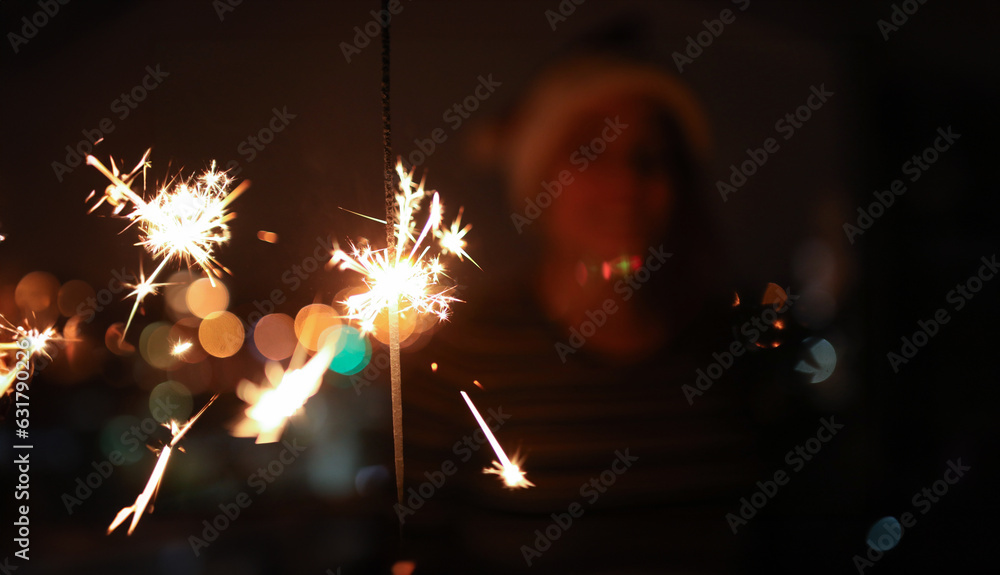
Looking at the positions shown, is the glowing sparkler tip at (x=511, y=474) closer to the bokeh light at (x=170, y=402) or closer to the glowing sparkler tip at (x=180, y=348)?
the bokeh light at (x=170, y=402)

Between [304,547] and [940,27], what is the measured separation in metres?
2.74

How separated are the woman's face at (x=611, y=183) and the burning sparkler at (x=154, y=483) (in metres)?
1.73

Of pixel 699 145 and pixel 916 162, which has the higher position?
pixel 699 145

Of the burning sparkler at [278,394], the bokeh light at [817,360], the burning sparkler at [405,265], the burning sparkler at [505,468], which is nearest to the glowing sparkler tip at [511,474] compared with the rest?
the burning sparkler at [505,468]

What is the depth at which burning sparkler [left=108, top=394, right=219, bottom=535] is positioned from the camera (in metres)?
1.42

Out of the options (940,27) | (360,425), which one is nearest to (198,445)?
(360,425)

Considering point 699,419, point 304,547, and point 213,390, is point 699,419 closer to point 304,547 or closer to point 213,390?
point 304,547

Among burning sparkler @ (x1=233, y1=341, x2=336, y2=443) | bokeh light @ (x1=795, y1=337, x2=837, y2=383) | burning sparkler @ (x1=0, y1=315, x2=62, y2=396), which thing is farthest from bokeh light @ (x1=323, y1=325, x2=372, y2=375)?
bokeh light @ (x1=795, y1=337, x2=837, y2=383)

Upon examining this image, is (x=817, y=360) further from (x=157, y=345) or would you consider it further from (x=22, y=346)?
(x=22, y=346)

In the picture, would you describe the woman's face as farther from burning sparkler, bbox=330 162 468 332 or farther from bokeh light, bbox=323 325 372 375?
bokeh light, bbox=323 325 372 375

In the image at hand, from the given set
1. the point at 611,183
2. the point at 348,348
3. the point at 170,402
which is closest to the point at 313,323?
the point at 348,348

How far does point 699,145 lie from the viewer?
83.8 inches

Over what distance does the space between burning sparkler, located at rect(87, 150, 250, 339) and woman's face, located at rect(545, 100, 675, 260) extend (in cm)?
145

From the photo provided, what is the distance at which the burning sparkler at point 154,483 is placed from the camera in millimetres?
1417
